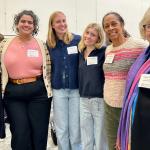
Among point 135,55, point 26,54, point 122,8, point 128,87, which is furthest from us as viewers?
point 122,8

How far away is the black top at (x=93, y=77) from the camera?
2.40 meters

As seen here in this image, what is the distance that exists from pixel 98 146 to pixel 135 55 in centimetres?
97

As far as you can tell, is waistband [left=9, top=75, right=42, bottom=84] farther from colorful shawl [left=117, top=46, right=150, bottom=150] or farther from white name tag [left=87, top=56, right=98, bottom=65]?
colorful shawl [left=117, top=46, right=150, bottom=150]

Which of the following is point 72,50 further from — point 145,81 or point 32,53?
point 145,81

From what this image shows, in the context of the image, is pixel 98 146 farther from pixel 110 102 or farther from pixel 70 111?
pixel 110 102

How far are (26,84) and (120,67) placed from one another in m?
→ 0.85

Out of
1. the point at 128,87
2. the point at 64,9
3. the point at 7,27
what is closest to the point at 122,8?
the point at 64,9

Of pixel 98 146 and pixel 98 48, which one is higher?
pixel 98 48

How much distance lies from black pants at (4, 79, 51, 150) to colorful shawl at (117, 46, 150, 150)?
0.93 meters

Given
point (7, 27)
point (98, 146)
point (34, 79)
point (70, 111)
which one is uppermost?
point (7, 27)

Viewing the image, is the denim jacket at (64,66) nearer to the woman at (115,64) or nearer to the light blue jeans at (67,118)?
the light blue jeans at (67,118)

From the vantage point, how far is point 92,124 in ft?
8.32

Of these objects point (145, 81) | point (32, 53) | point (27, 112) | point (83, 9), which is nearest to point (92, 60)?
point (32, 53)

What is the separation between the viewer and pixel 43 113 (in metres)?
2.54
